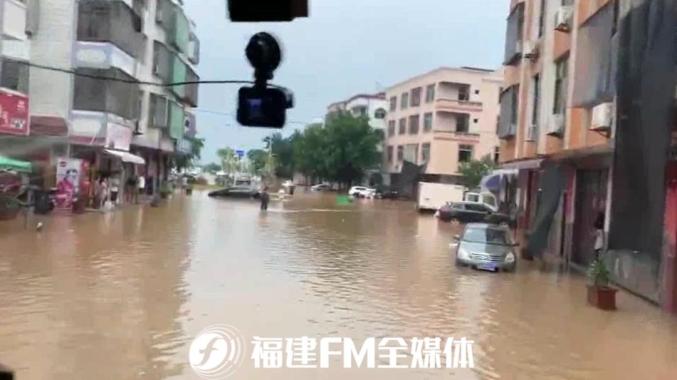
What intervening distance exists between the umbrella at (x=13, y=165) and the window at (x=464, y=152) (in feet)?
149

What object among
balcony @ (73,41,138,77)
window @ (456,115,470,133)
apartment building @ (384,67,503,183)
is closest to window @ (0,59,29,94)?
balcony @ (73,41,138,77)

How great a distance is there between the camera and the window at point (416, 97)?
69.6 meters

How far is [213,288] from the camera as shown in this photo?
1288 cm

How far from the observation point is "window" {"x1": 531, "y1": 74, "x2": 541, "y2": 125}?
24.7 metres

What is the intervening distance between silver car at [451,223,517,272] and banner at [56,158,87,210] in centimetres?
1338

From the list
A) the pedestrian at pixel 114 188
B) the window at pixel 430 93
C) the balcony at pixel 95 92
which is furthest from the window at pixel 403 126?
the balcony at pixel 95 92

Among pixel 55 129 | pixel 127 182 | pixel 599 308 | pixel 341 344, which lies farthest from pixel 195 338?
pixel 127 182

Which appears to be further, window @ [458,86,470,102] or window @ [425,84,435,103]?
window @ [425,84,435,103]

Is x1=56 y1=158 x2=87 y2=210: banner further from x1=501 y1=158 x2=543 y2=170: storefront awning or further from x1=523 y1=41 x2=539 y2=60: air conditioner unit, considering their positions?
x1=523 y1=41 x2=539 y2=60: air conditioner unit

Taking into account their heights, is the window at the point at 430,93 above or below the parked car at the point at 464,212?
above

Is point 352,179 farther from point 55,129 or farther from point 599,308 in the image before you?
point 599,308

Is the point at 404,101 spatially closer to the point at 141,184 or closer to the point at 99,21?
the point at 141,184

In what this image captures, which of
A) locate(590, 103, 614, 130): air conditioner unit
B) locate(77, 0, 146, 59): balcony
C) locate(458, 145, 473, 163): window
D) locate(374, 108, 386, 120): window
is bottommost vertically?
locate(590, 103, 614, 130): air conditioner unit

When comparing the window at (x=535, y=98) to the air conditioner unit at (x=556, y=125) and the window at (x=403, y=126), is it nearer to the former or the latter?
the air conditioner unit at (x=556, y=125)
